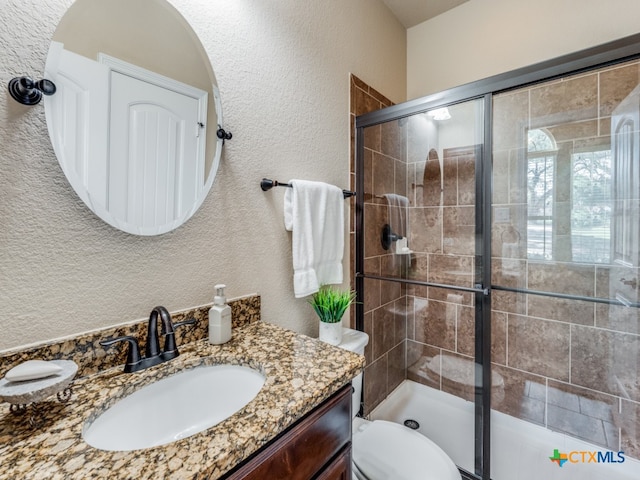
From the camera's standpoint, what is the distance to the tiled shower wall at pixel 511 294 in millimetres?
1379

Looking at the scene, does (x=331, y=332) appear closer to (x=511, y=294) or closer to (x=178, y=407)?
(x=178, y=407)

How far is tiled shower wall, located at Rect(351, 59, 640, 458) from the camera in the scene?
138cm

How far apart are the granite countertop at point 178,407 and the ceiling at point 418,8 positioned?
2.22m

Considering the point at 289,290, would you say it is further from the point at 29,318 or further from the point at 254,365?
the point at 29,318

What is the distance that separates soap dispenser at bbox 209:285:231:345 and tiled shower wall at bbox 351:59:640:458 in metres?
1.04

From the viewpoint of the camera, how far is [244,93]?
1.10m

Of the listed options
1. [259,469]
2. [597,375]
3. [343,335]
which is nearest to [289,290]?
[343,335]

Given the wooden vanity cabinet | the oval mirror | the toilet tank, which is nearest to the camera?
the wooden vanity cabinet

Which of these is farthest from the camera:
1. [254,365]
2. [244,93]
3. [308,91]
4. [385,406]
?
[385,406]

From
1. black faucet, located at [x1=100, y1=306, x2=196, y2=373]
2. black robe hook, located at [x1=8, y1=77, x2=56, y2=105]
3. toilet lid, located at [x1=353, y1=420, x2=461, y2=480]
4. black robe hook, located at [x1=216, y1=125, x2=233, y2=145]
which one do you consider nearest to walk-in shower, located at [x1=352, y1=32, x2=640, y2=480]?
toilet lid, located at [x1=353, y1=420, x2=461, y2=480]

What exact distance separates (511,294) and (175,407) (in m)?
1.73

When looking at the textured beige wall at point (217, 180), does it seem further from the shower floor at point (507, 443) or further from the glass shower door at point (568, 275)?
the shower floor at point (507, 443)

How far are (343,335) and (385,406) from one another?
0.80m

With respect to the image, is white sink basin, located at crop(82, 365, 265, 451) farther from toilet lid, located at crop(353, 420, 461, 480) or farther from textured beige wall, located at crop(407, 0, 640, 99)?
textured beige wall, located at crop(407, 0, 640, 99)
